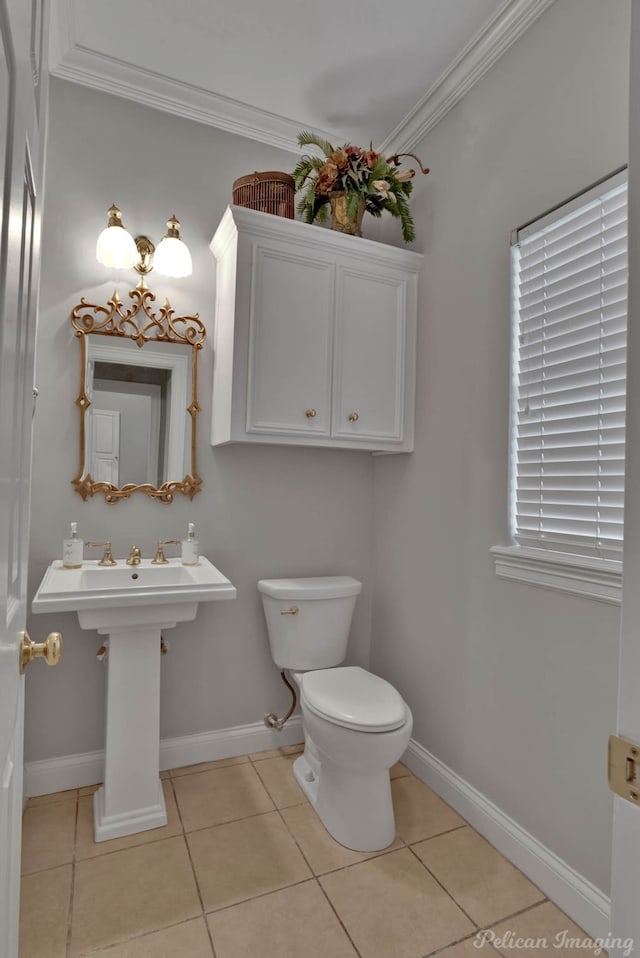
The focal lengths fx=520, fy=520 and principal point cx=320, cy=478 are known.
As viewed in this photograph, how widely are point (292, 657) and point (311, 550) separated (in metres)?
0.50

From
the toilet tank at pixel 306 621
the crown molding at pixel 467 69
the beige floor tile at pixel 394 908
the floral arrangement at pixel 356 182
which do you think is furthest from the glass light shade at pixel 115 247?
the beige floor tile at pixel 394 908

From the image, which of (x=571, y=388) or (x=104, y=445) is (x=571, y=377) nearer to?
(x=571, y=388)

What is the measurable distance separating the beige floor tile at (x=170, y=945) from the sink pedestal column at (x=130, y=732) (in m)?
0.44

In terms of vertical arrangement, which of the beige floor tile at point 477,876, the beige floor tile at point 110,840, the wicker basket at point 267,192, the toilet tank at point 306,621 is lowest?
the beige floor tile at point 477,876

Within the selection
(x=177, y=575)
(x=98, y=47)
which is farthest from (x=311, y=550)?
(x=98, y=47)

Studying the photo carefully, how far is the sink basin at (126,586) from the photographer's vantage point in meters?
1.60

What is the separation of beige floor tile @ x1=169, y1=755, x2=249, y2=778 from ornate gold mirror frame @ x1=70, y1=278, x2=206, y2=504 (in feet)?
3.71

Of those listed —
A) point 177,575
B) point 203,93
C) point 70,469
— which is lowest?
point 177,575

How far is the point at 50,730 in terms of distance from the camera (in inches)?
79.7

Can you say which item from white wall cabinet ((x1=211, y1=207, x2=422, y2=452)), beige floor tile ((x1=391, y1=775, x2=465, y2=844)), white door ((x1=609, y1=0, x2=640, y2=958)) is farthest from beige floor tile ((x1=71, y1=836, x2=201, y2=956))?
white wall cabinet ((x1=211, y1=207, x2=422, y2=452))

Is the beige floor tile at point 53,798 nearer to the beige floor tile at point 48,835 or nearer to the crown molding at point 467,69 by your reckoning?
the beige floor tile at point 48,835

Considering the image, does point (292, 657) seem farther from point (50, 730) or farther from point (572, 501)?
point (572, 501)

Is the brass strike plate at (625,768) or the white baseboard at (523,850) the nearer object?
the brass strike plate at (625,768)

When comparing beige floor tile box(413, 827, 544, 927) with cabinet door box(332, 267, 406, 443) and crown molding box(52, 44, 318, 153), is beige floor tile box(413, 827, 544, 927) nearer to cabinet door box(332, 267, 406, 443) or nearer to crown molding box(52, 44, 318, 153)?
cabinet door box(332, 267, 406, 443)
